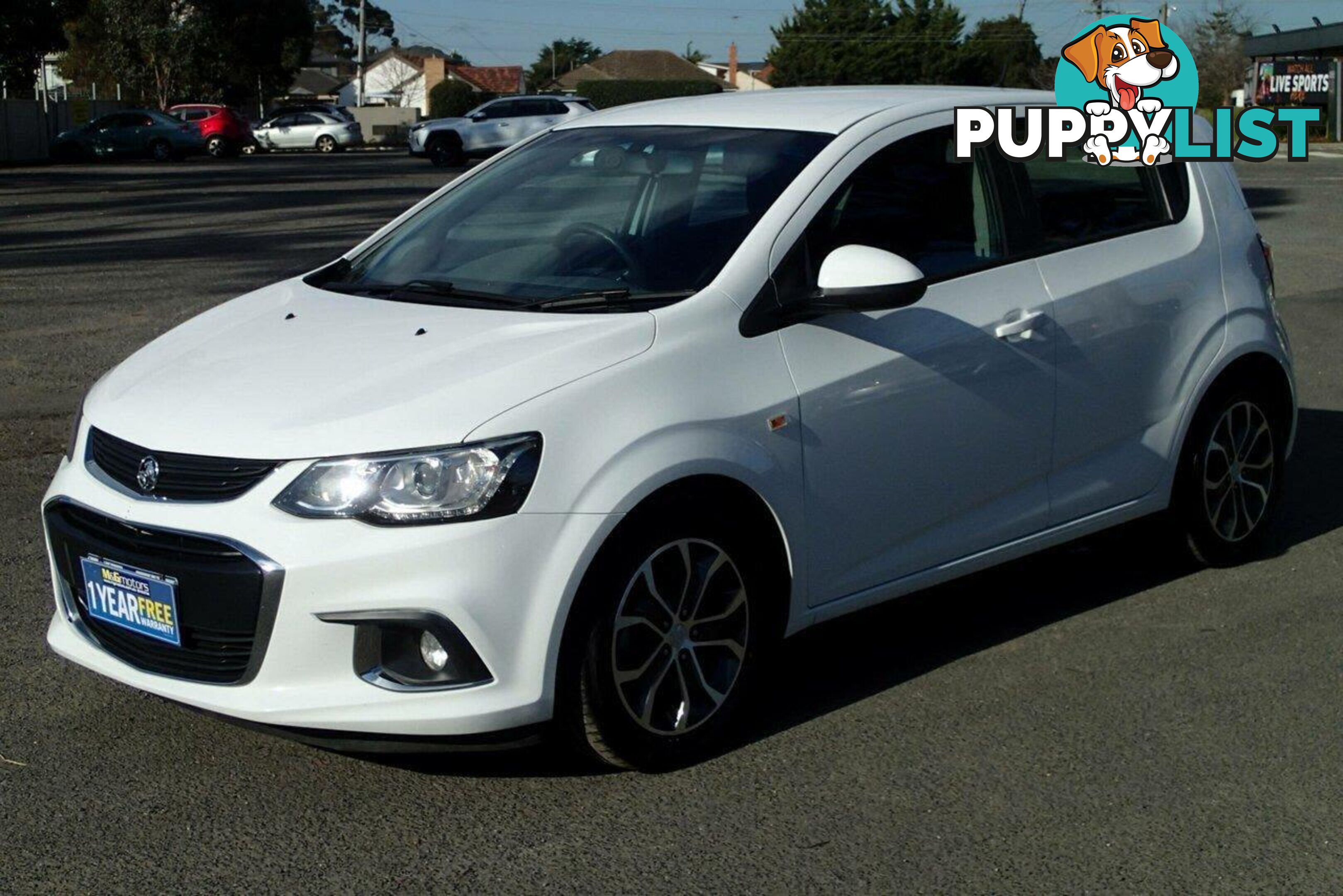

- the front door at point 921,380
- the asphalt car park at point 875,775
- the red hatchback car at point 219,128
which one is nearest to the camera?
the asphalt car park at point 875,775

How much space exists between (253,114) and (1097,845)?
82.9 metres

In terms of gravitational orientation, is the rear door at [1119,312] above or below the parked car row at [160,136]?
above

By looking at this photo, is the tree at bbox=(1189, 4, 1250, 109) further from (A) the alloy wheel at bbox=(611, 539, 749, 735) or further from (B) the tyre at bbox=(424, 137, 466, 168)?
(A) the alloy wheel at bbox=(611, 539, 749, 735)

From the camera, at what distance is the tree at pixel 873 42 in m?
90.8

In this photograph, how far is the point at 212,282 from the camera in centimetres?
1462

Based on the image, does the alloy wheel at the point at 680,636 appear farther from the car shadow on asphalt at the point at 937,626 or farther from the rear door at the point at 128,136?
the rear door at the point at 128,136

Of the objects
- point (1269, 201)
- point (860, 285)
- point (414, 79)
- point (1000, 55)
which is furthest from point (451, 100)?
point (860, 285)

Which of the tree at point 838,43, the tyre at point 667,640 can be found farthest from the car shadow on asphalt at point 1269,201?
the tree at point 838,43

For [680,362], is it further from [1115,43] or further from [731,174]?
[1115,43]

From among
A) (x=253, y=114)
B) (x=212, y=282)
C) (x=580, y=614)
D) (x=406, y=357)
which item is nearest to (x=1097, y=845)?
(x=580, y=614)

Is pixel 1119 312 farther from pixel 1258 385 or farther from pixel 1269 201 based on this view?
pixel 1269 201

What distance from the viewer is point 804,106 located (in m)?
5.15

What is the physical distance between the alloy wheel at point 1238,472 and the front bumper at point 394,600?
113 inches

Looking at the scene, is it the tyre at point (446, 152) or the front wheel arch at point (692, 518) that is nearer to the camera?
the front wheel arch at point (692, 518)
